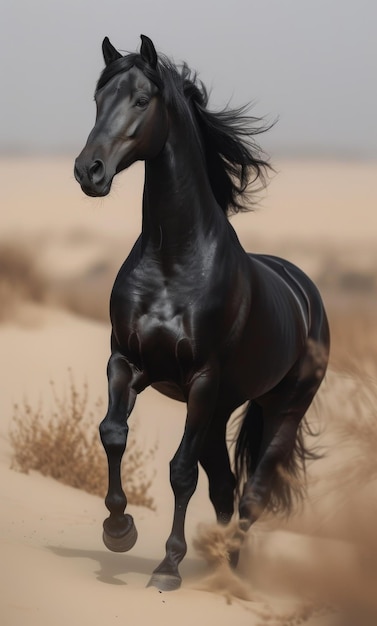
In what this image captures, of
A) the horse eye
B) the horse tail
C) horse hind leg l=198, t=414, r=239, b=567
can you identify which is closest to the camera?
the horse eye

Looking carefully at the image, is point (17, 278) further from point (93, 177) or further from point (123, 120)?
point (93, 177)

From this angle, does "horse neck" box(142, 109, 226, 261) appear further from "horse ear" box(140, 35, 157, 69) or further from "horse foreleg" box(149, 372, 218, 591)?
"horse foreleg" box(149, 372, 218, 591)

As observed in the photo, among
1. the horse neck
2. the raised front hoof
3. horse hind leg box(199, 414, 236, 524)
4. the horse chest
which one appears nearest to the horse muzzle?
the horse neck

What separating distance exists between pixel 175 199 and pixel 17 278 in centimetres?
1468

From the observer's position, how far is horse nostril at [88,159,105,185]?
6.03m

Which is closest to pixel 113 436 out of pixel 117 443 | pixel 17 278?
pixel 117 443

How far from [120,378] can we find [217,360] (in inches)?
18.3

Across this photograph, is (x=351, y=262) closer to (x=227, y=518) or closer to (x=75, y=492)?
(x=75, y=492)

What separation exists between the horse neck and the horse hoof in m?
1.50

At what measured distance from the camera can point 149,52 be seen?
6.42m

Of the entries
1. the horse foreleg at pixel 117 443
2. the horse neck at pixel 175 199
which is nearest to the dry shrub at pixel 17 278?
the horse neck at pixel 175 199

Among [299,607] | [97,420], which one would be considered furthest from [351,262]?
[299,607]

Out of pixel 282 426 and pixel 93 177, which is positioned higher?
pixel 93 177

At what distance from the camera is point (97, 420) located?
16.1m
